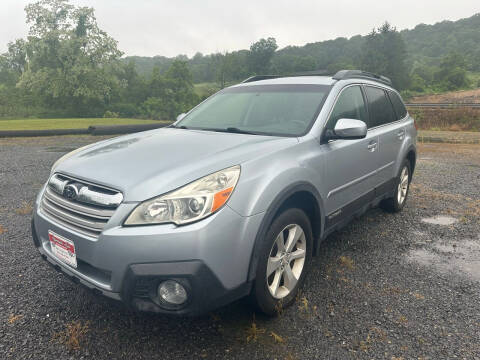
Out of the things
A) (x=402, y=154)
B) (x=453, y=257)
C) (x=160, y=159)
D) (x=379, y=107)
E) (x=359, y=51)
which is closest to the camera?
(x=160, y=159)

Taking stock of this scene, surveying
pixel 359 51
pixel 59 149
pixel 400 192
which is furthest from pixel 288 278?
pixel 359 51

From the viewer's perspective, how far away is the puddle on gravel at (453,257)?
133 inches

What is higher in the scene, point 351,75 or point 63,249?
point 351,75

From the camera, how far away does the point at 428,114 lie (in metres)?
25.7

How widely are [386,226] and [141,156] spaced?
332 cm

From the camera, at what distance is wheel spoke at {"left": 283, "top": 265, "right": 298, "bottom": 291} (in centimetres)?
262

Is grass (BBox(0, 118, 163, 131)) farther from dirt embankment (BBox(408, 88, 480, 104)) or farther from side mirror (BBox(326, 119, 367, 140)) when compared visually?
dirt embankment (BBox(408, 88, 480, 104))

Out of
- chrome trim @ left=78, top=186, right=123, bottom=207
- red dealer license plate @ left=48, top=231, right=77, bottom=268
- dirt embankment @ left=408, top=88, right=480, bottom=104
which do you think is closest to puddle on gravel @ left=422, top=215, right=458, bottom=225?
chrome trim @ left=78, top=186, right=123, bottom=207

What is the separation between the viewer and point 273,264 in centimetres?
246

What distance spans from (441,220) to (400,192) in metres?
0.62

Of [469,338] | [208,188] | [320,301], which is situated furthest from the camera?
[320,301]

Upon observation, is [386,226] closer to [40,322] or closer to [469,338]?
[469,338]

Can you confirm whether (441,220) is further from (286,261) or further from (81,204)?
(81,204)

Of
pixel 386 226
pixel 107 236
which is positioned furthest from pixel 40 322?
pixel 386 226
